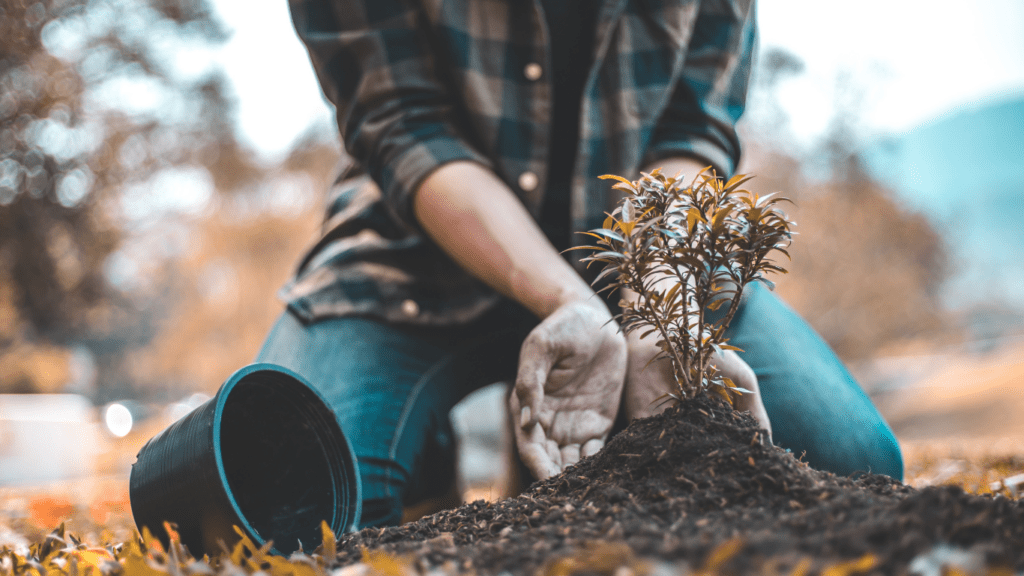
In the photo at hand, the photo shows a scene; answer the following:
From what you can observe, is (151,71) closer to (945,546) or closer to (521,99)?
(521,99)

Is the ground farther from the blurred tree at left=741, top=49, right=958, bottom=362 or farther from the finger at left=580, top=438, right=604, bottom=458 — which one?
the blurred tree at left=741, top=49, right=958, bottom=362

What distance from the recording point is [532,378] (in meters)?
1.49

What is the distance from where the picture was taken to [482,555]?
3.11ft

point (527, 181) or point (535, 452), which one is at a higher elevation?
point (527, 181)

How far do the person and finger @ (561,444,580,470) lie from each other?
0.20 meters

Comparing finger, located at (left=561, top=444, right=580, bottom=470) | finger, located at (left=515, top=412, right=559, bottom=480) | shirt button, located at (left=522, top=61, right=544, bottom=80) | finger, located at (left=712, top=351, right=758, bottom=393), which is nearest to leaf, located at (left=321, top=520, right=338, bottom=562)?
finger, located at (left=515, top=412, right=559, bottom=480)

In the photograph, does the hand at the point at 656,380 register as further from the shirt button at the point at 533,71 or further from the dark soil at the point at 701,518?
the shirt button at the point at 533,71

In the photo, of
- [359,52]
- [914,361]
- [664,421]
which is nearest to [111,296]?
[359,52]

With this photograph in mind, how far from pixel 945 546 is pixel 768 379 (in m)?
1.35

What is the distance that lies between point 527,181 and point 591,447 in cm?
103

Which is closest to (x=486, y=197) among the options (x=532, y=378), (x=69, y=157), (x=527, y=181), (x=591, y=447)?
(x=527, y=181)

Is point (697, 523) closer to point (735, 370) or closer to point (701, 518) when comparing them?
point (701, 518)

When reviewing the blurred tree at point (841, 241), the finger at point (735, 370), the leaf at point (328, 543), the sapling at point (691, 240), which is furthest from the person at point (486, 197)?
the blurred tree at point (841, 241)

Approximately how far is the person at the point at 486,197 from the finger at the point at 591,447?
134 millimetres
